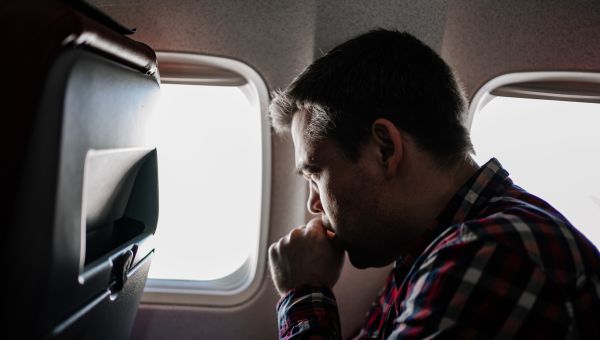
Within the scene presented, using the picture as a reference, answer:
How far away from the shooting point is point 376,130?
1.19m

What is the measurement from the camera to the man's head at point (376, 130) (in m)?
1.21

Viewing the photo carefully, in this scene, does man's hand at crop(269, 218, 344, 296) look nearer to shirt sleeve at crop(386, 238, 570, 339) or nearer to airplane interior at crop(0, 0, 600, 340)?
airplane interior at crop(0, 0, 600, 340)

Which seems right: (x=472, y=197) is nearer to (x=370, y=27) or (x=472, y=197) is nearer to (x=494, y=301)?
(x=494, y=301)

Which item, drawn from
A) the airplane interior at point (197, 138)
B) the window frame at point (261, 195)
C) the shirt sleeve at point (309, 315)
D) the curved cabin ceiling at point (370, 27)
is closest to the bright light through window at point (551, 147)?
the airplane interior at point (197, 138)

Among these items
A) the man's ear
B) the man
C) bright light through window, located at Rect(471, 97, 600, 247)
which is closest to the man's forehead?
the man

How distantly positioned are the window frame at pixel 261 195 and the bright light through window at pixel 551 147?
89 centimetres

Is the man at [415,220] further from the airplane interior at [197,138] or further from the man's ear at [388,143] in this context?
the airplane interior at [197,138]

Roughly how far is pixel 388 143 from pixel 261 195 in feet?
2.99

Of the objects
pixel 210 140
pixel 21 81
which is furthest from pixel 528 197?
pixel 210 140

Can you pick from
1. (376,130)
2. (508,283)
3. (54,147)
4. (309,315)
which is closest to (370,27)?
(376,130)

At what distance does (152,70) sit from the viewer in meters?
1.17

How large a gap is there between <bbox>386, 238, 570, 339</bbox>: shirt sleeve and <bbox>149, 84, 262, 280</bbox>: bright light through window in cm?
122

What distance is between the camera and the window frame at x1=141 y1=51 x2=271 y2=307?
1924mm

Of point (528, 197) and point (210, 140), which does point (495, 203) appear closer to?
point (528, 197)
